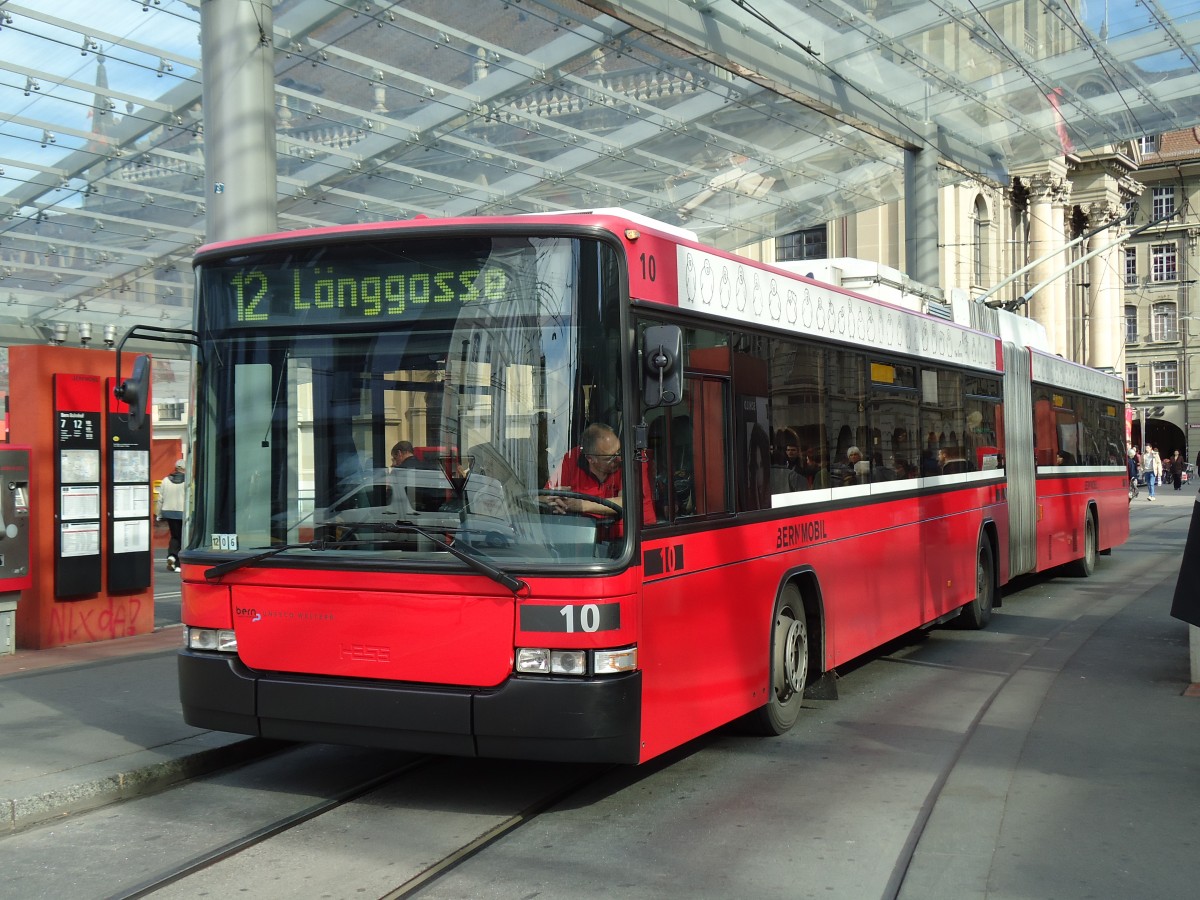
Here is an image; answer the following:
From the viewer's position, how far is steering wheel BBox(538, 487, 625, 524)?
5977 mm

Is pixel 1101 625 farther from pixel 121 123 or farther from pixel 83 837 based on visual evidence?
pixel 121 123

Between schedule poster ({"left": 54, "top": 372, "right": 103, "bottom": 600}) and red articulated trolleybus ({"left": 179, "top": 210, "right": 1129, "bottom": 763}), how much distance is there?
5.27m

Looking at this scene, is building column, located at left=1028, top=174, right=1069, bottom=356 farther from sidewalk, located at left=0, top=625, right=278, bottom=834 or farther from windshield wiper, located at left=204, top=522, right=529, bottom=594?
windshield wiper, located at left=204, top=522, right=529, bottom=594

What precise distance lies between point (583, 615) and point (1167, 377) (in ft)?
284

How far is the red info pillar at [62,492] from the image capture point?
37.3 ft

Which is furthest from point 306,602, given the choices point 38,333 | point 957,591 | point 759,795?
point 38,333

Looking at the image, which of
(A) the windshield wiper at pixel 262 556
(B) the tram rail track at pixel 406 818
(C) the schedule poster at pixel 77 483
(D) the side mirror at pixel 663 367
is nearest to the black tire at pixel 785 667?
(B) the tram rail track at pixel 406 818

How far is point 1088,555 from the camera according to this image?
18797 mm

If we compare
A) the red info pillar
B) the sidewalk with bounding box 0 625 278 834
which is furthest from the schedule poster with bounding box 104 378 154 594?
the sidewalk with bounding box 0 625 278 834

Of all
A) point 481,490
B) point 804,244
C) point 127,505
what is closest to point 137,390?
point 481,490

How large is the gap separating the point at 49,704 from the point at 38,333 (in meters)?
14.3

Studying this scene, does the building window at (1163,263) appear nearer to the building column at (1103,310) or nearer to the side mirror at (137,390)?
the building column at (1103,310)

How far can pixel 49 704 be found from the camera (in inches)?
342

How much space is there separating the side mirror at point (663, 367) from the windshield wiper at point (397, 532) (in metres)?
0.98
